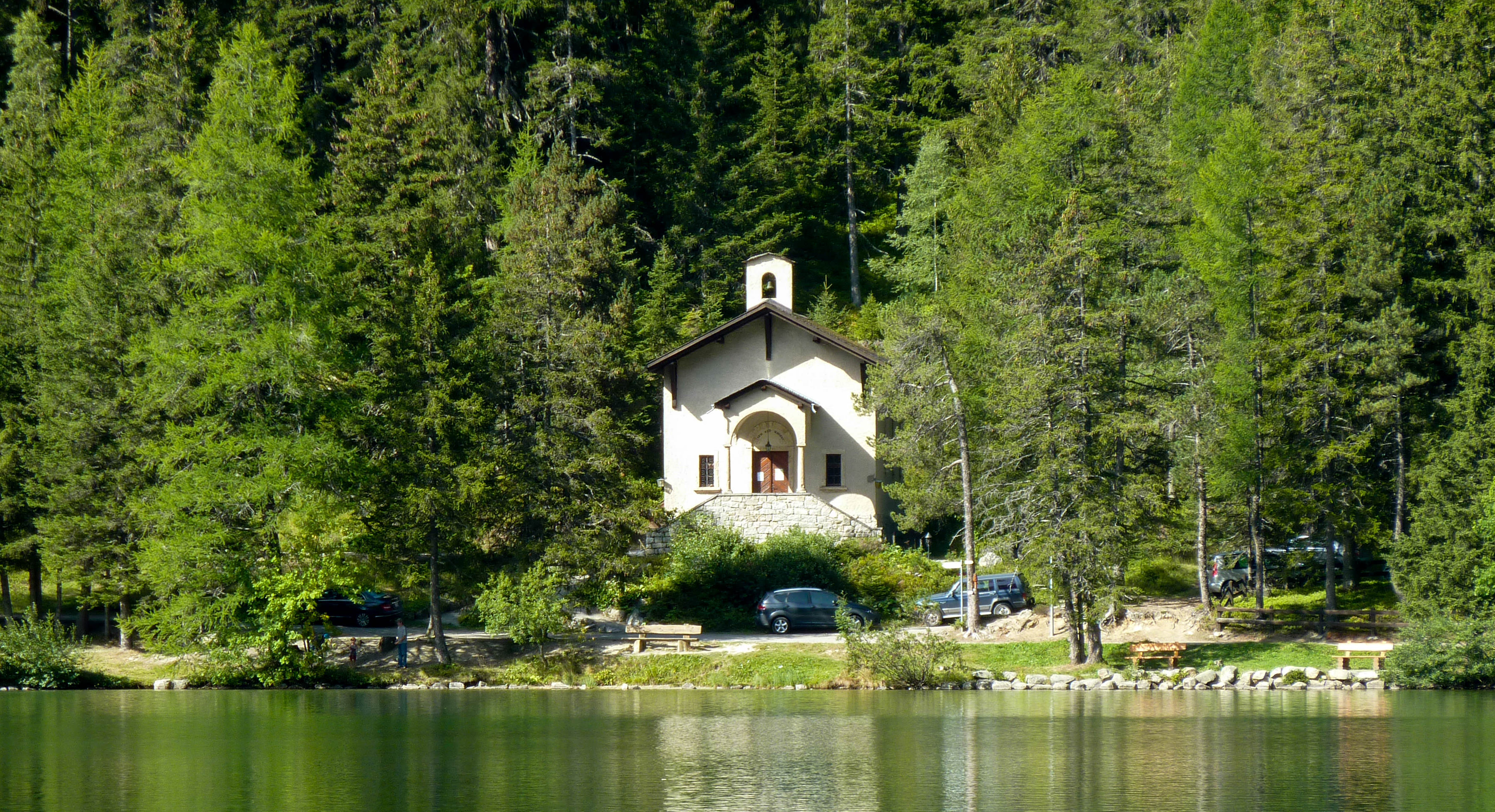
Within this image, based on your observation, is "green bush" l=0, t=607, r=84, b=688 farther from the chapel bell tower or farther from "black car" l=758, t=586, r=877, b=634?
the chapel bell tower

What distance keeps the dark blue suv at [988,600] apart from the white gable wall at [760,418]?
10.4 metres

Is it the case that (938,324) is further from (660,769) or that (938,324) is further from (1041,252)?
(660,769)

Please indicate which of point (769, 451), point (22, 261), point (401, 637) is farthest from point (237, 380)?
point (769, 451)

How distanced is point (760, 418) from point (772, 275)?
19.8 feet

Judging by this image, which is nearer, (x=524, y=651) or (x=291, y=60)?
(x=524, y=651)

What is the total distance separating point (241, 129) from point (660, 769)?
72.2 ft

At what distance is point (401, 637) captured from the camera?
36000mm

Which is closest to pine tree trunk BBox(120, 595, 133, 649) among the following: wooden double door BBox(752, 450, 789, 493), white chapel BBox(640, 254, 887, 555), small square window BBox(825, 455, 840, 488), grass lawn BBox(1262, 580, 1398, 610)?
white chapel BBox(640, 254, 887, 555)

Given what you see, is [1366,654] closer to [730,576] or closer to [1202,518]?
[1202,518]

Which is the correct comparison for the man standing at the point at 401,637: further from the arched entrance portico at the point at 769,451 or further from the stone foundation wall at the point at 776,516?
the arched entrance portico at the point at 769,451

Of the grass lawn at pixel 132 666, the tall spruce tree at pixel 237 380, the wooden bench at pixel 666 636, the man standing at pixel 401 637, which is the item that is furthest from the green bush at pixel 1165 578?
→ the grass lawn at pixel 132 666

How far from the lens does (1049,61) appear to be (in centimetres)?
6800

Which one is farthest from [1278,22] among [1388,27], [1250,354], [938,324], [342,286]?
[342,286]

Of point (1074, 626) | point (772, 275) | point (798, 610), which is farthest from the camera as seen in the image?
point (772, 275)
